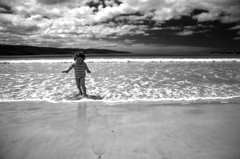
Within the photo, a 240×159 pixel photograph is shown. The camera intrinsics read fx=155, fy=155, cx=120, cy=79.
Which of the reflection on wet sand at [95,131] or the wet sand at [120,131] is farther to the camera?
the reflection on wet sand at [95,131]

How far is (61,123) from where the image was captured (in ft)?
14.7

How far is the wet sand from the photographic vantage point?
124 inches

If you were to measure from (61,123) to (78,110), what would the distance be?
108 centimetres

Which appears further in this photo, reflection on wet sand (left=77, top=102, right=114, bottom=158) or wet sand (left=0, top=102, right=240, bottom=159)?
reflection on wet sand (left=77, top=102, right=114, bottom=158)

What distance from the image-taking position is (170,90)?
8.18 meters

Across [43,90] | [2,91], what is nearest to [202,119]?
[43,90]

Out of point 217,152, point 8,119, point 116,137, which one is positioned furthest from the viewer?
point 8,119

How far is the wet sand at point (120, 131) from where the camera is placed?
315cm

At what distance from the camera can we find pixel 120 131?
4008 millimetres

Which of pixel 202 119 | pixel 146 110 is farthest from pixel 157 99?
pixel 202 119

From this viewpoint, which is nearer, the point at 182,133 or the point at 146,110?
the point at 182,133

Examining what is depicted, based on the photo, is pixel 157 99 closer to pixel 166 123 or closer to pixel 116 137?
pixel 166 123

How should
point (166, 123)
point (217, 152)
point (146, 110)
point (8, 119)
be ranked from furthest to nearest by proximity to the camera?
point (146, 110)
point (8, 119)
point (166, 123)
point (217, 152)

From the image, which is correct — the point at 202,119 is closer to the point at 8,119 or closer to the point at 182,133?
the point at 182,133
